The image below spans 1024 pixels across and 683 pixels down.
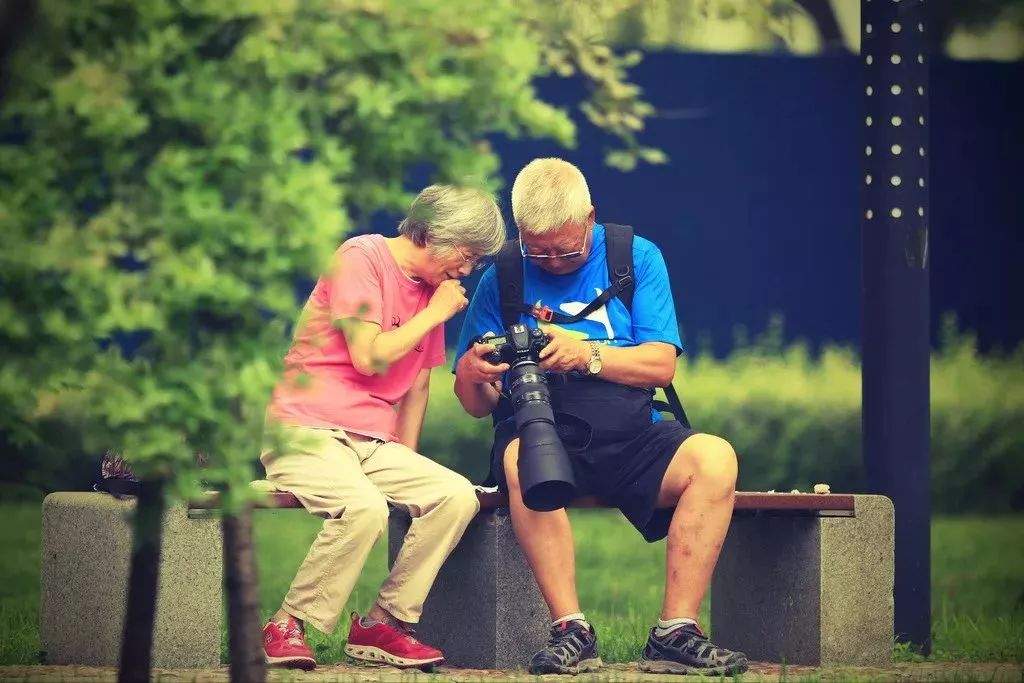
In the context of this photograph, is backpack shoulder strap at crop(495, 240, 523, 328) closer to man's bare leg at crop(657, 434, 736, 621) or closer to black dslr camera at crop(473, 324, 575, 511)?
black dslr camera at crop(473, 324, 575, 511)

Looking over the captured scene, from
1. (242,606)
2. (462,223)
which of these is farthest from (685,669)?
(242,606)

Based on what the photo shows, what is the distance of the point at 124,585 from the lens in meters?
5.37

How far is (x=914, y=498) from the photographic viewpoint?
20.1 feet

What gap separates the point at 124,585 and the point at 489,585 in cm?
113

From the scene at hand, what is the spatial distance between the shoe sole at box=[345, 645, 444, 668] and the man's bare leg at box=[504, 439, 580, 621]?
42cm

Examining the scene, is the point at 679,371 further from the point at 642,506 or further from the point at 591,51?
the point at 642,506

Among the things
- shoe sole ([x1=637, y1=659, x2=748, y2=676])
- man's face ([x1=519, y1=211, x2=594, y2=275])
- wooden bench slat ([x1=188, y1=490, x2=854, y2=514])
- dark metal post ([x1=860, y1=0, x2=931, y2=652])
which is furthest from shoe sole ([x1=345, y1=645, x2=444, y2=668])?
dark metal post ([x1=860, y1=0, x2=931, y2=652])

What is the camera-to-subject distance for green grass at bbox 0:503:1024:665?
6.27 m

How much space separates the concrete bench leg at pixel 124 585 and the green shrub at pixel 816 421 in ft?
16.0

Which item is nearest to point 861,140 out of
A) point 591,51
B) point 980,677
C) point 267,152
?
point 591,51

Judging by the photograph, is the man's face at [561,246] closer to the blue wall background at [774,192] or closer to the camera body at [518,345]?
the camera body at [518,345]

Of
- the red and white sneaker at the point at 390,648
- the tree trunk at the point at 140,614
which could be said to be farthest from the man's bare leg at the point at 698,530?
the tree trunk at the point at 140,614

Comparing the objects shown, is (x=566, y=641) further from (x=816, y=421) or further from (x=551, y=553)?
(x=816, y=421)

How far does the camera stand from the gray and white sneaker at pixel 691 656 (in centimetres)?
530
